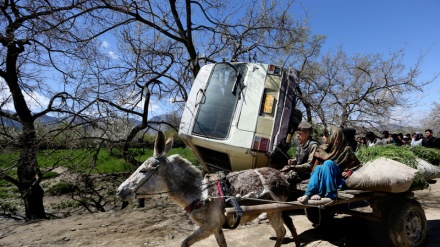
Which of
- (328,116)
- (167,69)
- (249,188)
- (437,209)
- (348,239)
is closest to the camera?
(249,188)

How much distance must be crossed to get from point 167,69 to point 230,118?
5438mm

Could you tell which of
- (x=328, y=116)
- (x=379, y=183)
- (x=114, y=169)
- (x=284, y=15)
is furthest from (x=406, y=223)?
(x=114, y=169)

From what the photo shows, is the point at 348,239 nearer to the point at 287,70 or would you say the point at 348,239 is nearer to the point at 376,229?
the point at 376,229

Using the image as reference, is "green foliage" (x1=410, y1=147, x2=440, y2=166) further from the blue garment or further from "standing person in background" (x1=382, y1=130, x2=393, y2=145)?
"standing person in background" (x1=382, y1=130, x2=393, y2=145)

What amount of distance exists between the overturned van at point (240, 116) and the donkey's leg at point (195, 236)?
5.49 feet

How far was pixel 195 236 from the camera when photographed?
13.3 ft

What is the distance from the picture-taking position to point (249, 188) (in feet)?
14.4

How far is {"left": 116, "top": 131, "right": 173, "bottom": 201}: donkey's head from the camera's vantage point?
3.93m

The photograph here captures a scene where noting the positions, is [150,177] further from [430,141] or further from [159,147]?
[430,141]

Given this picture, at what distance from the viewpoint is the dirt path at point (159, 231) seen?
5.63 meters

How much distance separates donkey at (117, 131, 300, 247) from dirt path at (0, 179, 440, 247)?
1.65m

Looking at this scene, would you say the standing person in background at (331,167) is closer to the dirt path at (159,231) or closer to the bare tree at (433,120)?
the dirt path at (159,231)

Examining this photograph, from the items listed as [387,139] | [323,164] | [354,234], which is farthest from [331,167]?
[387,139]

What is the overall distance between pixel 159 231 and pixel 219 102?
3055mm
